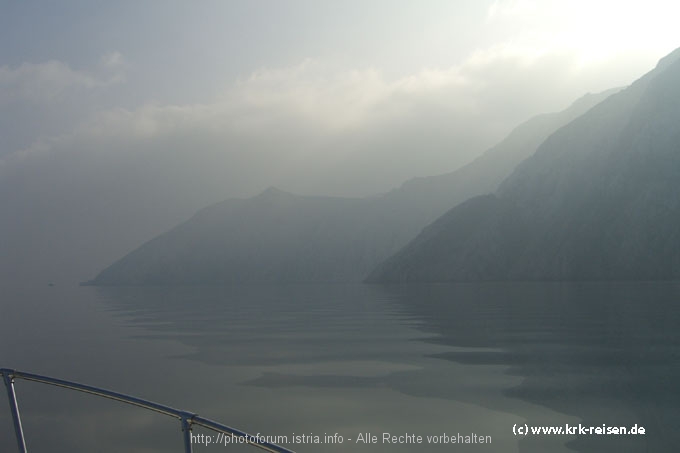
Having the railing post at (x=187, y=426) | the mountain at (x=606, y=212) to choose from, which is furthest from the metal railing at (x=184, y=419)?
the mountain at (x=606, y=212)

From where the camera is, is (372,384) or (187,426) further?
(372,384)

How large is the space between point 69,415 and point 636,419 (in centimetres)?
1581

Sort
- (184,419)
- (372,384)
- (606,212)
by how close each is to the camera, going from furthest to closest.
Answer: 1. (606,212)
2. (372,384)
3. (184,419)

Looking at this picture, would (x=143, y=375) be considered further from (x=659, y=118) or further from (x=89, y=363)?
(x=659, y=118)

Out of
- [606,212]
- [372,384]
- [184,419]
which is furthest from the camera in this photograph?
[606,212]

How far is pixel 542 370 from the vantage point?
22.6m

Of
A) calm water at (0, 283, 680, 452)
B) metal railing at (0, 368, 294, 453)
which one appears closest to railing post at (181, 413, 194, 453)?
metal railing at (0, 368, 294, 453)

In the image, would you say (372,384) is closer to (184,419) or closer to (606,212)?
(184,419)

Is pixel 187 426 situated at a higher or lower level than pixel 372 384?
lower

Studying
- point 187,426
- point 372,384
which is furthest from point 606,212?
point 187,426

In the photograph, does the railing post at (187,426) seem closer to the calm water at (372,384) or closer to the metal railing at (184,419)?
the metal railing at (184,419)

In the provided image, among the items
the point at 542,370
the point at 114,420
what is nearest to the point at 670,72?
the point at 542,370

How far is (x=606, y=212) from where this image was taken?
17300 cm

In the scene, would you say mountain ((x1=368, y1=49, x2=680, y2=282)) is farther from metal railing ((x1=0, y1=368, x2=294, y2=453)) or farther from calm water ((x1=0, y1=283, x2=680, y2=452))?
metal railing ((x1=0, y1=368, x2=294, y2=453))
